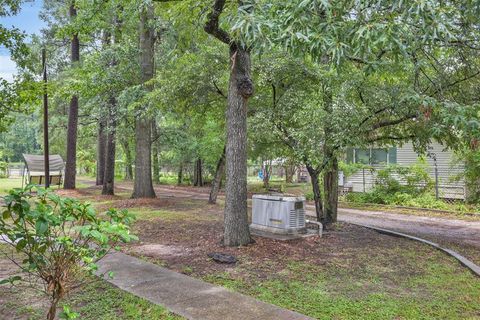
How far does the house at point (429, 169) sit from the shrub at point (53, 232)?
1048 cm

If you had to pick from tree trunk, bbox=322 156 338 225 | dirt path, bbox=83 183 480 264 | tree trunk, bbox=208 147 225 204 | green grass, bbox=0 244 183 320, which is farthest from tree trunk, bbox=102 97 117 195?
green grass, bbox=0 244 183 320

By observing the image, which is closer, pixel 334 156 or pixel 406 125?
pixel 334 156

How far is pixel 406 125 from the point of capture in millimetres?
8281

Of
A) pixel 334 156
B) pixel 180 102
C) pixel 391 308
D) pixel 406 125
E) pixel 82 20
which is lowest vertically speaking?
pixel 391 308

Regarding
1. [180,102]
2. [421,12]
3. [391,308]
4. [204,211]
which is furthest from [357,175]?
[421,12]

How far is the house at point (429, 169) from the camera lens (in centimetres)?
1459

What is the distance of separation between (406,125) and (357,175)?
1083 cm

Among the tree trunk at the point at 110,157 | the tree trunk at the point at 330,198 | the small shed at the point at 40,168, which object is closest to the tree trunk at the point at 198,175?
the small shed at the point at 40,168

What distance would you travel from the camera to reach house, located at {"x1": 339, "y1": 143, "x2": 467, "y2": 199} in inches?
575

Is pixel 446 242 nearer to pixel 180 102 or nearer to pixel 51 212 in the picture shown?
pixel 180 102

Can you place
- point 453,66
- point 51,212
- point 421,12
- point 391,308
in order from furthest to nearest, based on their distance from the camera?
point 453,66
point 391,308
point 421,12
point 51,212

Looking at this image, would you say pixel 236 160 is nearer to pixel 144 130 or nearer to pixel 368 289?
pixel 368 289

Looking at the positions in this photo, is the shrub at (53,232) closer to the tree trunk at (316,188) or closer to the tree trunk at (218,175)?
the tree trunk at (316,188)

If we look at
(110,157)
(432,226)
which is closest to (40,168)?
(110,157)
